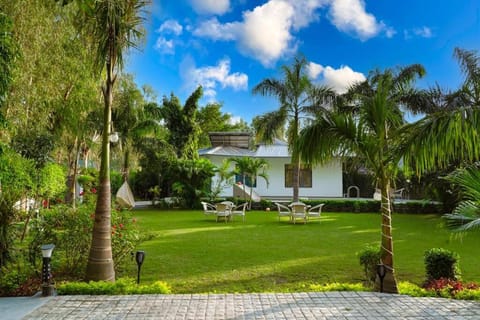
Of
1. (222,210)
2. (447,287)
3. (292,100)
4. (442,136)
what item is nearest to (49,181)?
(442,136)

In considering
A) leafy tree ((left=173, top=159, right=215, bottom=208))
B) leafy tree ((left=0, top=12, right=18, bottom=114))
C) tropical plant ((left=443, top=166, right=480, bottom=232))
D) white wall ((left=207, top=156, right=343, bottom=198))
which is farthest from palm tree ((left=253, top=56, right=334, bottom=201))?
leafy tree ((left=0, top=12, right=18, bottom=114))

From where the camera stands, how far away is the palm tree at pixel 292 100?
18.1 m

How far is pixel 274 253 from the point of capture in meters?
9.02

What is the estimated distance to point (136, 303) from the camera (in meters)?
4.86

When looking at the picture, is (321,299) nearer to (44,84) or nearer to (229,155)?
(44,84)

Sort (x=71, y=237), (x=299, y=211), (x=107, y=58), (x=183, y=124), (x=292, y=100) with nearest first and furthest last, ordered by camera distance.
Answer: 1. (x=107, y=58)
2. (x=71, y=237)
3. (x=299, y=211)
4. (x=292, y=100)
5. (x=183, y=124)

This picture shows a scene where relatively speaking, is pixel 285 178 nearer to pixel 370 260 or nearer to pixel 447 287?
pixel 370 260

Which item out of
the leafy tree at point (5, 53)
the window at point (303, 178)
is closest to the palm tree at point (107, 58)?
the leafy tree at point (5, 53)

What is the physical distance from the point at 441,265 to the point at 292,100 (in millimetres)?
13302

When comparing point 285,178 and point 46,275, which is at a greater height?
point 285,178

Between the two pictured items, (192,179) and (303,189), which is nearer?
(192,179)

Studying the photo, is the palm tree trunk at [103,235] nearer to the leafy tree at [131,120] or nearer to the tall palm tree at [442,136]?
the tall palm tree at [442,136]

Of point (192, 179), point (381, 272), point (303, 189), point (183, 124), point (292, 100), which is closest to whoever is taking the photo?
point (381, 272)

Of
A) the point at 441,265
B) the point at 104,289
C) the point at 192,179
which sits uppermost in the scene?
the point at 192,179
